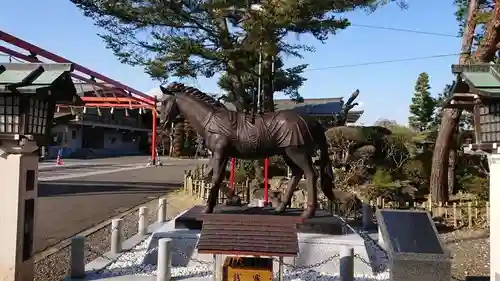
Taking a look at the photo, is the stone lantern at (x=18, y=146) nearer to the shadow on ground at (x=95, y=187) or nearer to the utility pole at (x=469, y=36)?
the shadow on ground at (x=95, y=187)

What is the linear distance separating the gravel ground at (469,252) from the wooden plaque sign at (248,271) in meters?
3.48

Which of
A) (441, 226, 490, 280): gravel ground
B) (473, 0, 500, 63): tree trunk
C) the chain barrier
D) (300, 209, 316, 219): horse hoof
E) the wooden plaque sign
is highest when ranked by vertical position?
(473, 0, 500, 63): tree trunk

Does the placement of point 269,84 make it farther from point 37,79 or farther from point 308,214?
point 37,79

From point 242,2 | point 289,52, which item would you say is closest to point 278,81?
point 289,52

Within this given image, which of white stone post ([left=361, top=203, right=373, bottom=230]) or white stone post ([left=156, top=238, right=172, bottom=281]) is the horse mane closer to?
white stone post ([left=156, top=238, right=172, bottom=281])

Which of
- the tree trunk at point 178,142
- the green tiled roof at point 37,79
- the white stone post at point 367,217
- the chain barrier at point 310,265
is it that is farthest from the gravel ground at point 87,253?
the tree trunk at point 178,142

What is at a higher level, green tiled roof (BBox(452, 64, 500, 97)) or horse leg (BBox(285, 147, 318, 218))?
green tiled roof (BBox(452, 64, 500, 97))

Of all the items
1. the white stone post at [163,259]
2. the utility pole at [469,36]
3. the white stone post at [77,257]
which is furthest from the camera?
the utility pole at [469,36]

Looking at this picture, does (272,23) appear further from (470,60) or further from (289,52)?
(470,60)

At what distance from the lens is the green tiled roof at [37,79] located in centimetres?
535

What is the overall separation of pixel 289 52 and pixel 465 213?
791 cm

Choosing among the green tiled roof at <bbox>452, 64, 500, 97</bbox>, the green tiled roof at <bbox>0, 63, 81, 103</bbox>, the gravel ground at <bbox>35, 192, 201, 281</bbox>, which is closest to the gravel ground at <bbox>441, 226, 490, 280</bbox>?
the green tiled roof at <bbox>452, 64, 500, 97</bbox>

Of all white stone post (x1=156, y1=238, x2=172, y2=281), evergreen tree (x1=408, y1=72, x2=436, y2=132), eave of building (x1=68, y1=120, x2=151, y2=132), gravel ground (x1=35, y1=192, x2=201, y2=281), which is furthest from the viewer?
eave of building (x1=68, y1=120, x2=151, y2=132)

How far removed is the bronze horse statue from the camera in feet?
22.2
